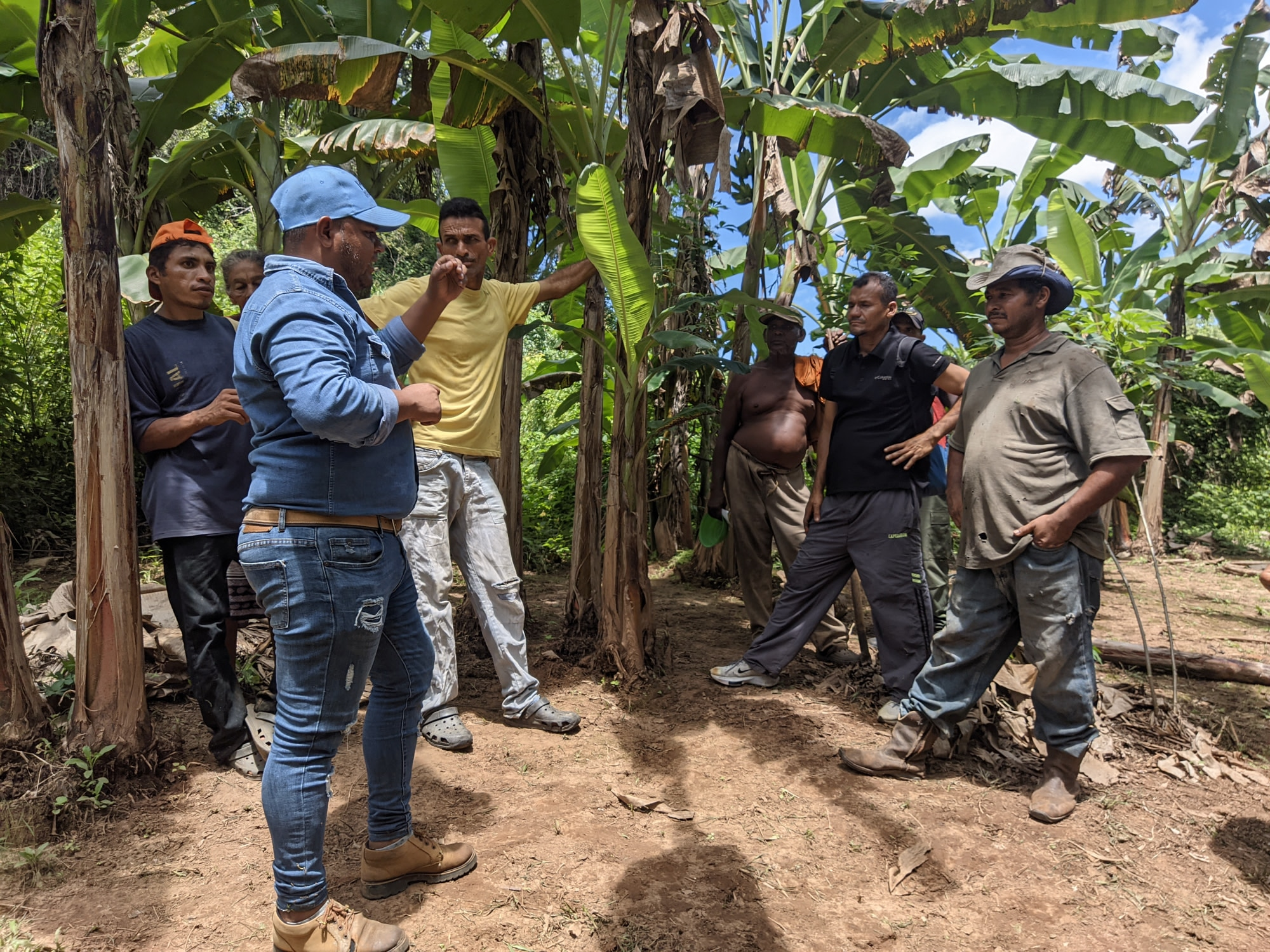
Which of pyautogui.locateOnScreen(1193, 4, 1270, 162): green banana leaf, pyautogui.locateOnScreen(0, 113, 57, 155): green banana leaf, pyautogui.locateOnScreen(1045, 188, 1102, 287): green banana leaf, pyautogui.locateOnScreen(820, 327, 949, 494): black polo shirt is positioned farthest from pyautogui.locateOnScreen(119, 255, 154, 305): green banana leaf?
pyautogui.locateOnScreen(1193, 4, 1270, 162): green banana leaf

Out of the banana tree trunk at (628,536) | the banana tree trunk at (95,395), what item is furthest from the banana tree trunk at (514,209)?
the banana tree trunk at (95,395)

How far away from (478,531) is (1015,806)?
2.48 metres

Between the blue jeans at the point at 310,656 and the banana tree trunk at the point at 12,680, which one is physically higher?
the blue jeans at the point at 310,656

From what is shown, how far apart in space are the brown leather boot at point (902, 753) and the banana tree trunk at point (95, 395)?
2.83 m

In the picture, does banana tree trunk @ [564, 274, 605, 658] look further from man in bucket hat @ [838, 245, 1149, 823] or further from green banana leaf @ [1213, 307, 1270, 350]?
green banana leaf @ [1213, 307, 1270, 350]

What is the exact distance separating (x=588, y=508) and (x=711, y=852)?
2450 millimetres

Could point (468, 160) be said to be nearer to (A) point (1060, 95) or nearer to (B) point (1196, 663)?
(A) point (1060, 95)

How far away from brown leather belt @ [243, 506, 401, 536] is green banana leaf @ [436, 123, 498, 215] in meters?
3.17

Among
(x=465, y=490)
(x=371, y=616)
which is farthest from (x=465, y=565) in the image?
(x=371, y=616)

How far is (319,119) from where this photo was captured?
21.4 ft

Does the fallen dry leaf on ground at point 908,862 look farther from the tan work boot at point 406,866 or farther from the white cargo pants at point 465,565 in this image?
the white cargo pants at point 465,565

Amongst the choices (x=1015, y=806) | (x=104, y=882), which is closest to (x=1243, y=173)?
(x=1015, y=806)

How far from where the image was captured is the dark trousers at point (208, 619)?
3129mm

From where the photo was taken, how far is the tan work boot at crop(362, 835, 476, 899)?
2.37m
